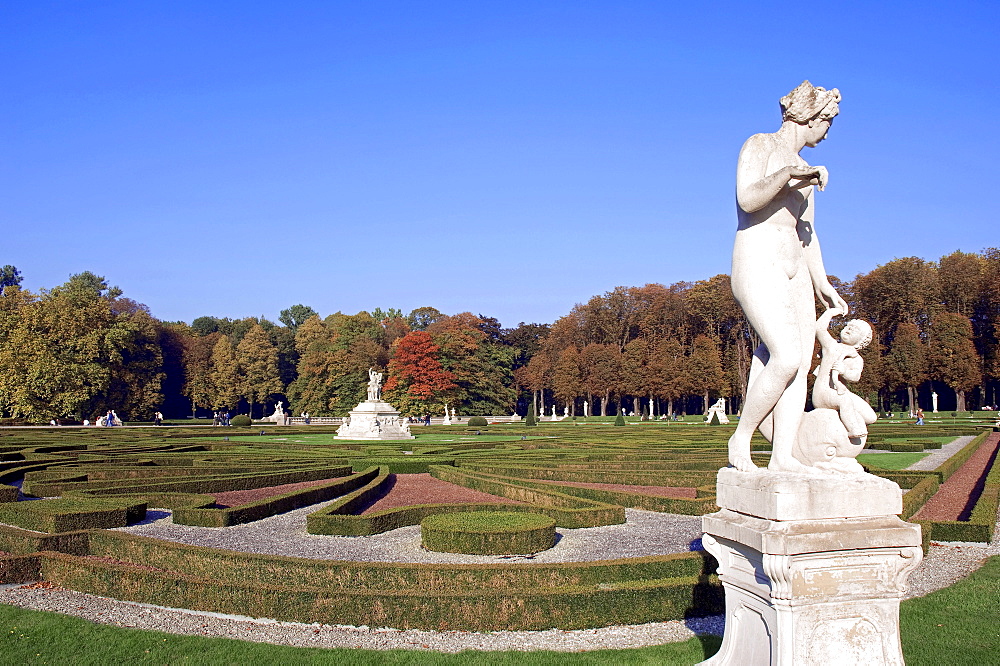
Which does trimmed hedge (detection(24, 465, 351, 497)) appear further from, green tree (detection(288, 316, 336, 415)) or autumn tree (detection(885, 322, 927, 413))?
green tree (detection(288, 316, 336, 415))

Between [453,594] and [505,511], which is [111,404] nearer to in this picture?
[505,511]

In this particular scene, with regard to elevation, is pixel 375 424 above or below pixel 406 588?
above

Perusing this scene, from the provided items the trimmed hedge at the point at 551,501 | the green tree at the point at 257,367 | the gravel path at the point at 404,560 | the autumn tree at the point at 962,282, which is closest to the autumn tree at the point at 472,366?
the green tree at the point at 257,367

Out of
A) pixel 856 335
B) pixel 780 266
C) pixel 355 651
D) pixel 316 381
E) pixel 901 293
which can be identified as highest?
pixel 901 293

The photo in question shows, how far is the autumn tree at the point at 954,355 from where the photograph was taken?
5003 centimetres

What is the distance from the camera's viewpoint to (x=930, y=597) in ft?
23.7

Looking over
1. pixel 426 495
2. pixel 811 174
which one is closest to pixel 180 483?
pixel 426 495

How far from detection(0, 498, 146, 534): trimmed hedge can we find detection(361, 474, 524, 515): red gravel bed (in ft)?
12.4

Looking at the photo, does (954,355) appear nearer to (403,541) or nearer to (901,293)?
(901,293)

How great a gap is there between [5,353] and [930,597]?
175ft

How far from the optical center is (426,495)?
14875 mm

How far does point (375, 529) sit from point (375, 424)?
22.7m

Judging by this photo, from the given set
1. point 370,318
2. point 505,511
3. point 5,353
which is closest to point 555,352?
point 370,318

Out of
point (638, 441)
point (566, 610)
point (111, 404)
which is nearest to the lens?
point (566, 610)
